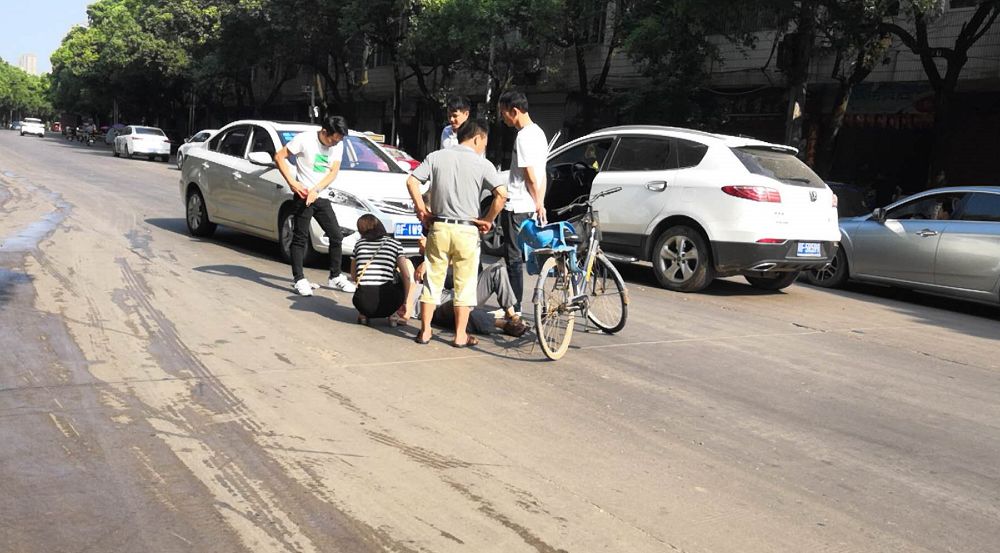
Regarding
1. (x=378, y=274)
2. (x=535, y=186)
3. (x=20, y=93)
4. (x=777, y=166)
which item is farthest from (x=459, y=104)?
(x=20, y=93)

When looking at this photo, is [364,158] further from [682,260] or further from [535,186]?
[535,186]

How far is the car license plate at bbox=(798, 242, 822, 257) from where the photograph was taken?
9680 millimetres

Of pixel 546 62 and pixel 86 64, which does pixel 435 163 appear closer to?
pixel 546 62

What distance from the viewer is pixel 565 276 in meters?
6.75

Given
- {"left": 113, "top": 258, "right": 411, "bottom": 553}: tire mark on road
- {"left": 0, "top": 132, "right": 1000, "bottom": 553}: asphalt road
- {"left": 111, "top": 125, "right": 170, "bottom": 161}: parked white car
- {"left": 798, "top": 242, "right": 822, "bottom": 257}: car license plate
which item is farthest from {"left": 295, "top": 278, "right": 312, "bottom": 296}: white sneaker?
{"left": 111, "top": 125, "right": 170, "bottom": 161}: parked white car

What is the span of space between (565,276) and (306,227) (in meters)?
2.94

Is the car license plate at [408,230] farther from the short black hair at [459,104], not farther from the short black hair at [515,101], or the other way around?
the short black hair at [515,101]

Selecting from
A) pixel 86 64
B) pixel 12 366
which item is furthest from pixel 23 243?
pixel 86 64

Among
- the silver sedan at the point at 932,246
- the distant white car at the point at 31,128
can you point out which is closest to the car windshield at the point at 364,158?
the silver sedan at the point at 932,246

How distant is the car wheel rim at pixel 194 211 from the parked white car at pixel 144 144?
32.7 metres

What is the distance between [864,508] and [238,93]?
51.8 meters

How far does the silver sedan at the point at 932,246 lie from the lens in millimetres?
10219

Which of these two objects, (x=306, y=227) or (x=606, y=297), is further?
(x=306, y=227)

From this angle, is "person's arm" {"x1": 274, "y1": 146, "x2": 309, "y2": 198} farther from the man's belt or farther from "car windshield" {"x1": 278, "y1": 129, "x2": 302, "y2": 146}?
"car windshield" {"x1": 278, "y1": 129, "x2": 302, "y2": 146}
